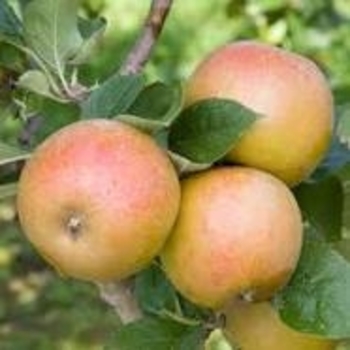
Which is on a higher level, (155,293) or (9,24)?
(9,24)

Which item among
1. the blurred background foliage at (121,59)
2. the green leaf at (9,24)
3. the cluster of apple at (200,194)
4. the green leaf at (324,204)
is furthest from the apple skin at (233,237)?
the blurred background foliage at (121,59)

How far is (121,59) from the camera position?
320 cm

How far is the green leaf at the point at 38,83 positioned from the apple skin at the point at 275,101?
11cm

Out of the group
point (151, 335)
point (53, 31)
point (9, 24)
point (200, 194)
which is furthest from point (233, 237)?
point (9, 24)

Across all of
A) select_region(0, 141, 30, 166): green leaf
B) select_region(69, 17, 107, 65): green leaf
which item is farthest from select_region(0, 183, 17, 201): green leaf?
select_region(69, 17, 107, 65): green leaf

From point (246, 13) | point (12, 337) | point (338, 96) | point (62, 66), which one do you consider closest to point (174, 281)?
point (62, 66)

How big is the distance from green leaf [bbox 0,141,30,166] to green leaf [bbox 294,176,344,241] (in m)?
0.22

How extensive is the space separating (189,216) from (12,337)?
2.11 m

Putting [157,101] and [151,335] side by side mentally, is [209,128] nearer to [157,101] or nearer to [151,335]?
[157,101]

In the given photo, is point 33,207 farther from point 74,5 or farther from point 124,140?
point 74,5

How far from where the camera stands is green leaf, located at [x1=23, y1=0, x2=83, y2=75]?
955 mm

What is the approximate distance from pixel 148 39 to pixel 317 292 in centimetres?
25

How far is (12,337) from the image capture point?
287 cm

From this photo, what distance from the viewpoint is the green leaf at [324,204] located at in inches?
37.8
